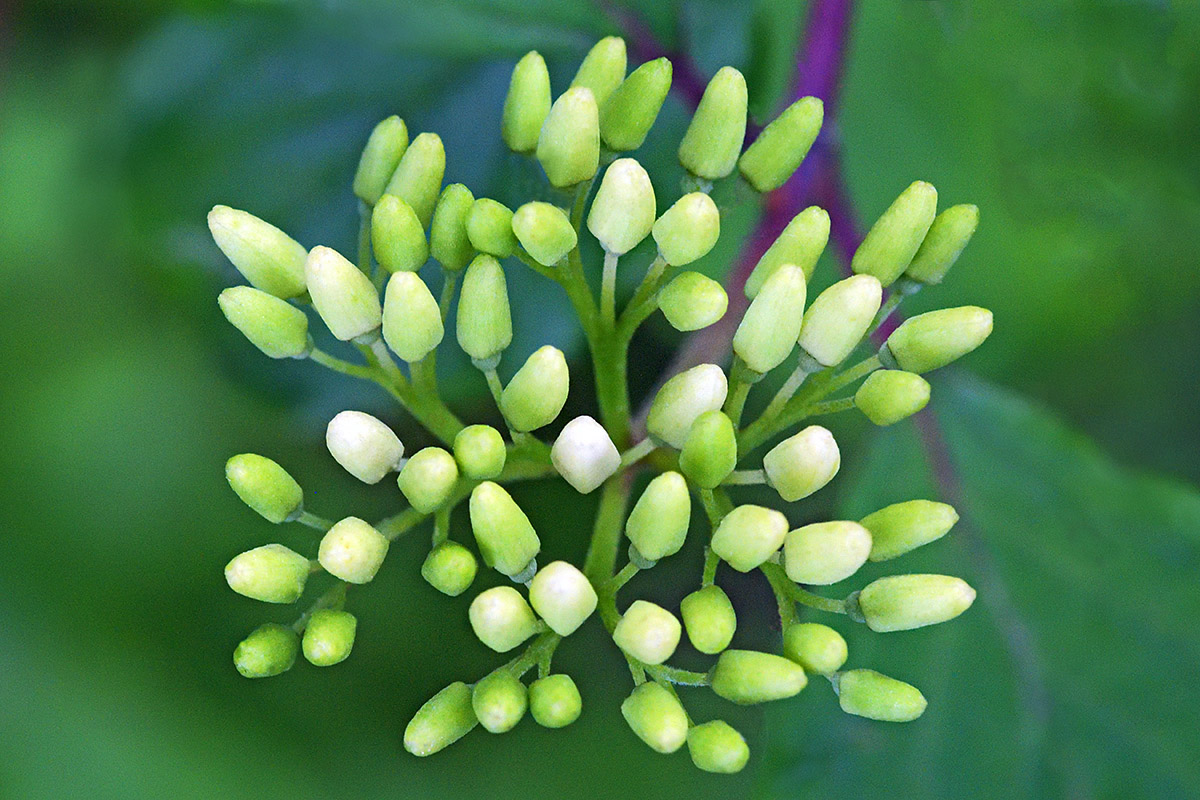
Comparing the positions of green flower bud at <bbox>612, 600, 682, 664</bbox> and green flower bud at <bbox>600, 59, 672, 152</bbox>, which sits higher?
green flower bud at <bbox>600, 59, 672, 152</bbox>

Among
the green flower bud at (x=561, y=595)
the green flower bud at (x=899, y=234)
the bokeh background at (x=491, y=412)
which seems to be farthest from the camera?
the bokeh background at (x=491, y=412)

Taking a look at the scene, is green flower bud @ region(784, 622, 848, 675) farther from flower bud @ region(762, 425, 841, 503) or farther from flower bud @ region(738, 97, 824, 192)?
flower bud @ region(738, 97, 824, 192)

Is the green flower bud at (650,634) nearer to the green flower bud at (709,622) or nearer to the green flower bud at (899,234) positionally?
the green flower bud at (709,622)

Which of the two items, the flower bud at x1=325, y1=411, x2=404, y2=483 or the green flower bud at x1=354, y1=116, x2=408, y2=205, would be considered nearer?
the flower bud at x1=325, y1=411, x2=404, y2=483

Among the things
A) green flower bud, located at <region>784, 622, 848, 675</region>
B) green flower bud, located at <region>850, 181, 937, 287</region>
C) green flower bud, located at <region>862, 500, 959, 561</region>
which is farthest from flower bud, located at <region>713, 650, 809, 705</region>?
green flower bud, located at <region>850, 181, 937, 287</region>

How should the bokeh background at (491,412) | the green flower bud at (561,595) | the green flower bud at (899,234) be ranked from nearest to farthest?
the green flower bud at (561,595)
the green flower bud at (899,234)
the bokeh background at (491,412)

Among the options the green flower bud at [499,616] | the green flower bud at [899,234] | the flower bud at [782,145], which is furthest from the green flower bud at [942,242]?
the green flower bud at [499,616]

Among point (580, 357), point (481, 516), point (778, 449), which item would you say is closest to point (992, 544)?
point (580, 357)
